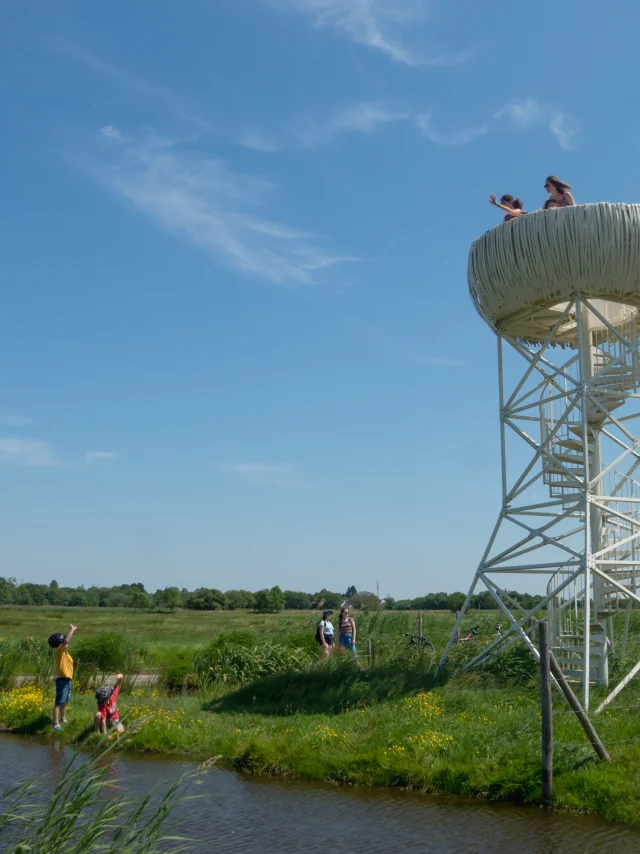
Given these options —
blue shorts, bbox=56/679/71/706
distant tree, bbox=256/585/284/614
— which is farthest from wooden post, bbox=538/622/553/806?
distant tree, bbox=256/585/284/614

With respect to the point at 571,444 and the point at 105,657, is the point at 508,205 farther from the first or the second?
the point at 105,657

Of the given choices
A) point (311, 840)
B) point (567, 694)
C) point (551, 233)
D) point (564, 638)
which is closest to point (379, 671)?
point (564, 638)

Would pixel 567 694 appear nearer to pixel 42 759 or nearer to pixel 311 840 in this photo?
pixel 311 840

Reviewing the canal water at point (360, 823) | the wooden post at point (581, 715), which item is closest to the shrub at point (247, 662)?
the canal water at point (360, 823)

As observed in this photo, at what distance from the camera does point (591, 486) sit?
55.8ft

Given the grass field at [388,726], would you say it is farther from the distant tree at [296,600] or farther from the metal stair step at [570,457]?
the distant tree at [296,600]

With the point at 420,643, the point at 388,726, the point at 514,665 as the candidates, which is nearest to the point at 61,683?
the point at 388,726

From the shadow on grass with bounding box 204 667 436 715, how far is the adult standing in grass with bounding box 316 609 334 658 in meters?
2.26

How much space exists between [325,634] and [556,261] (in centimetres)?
1074

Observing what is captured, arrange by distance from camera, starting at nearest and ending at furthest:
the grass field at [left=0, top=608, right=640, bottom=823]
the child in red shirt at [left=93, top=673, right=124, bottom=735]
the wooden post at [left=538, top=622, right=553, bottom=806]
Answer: the wooden post at [left=538, top=622, right=553, bottom=806]
the grass field at [left=0, top=608, right=640, bottom=823]
the child in red shirt at [left=93, top=673, right=124, bottom=735]

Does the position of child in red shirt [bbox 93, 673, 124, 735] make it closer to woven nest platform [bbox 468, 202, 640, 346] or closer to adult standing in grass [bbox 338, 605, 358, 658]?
adult standing in grass [bbox 338, 605, 358, 658]

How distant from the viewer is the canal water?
973 centimetres

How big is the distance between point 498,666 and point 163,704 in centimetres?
715

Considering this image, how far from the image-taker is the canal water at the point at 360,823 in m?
9.73
